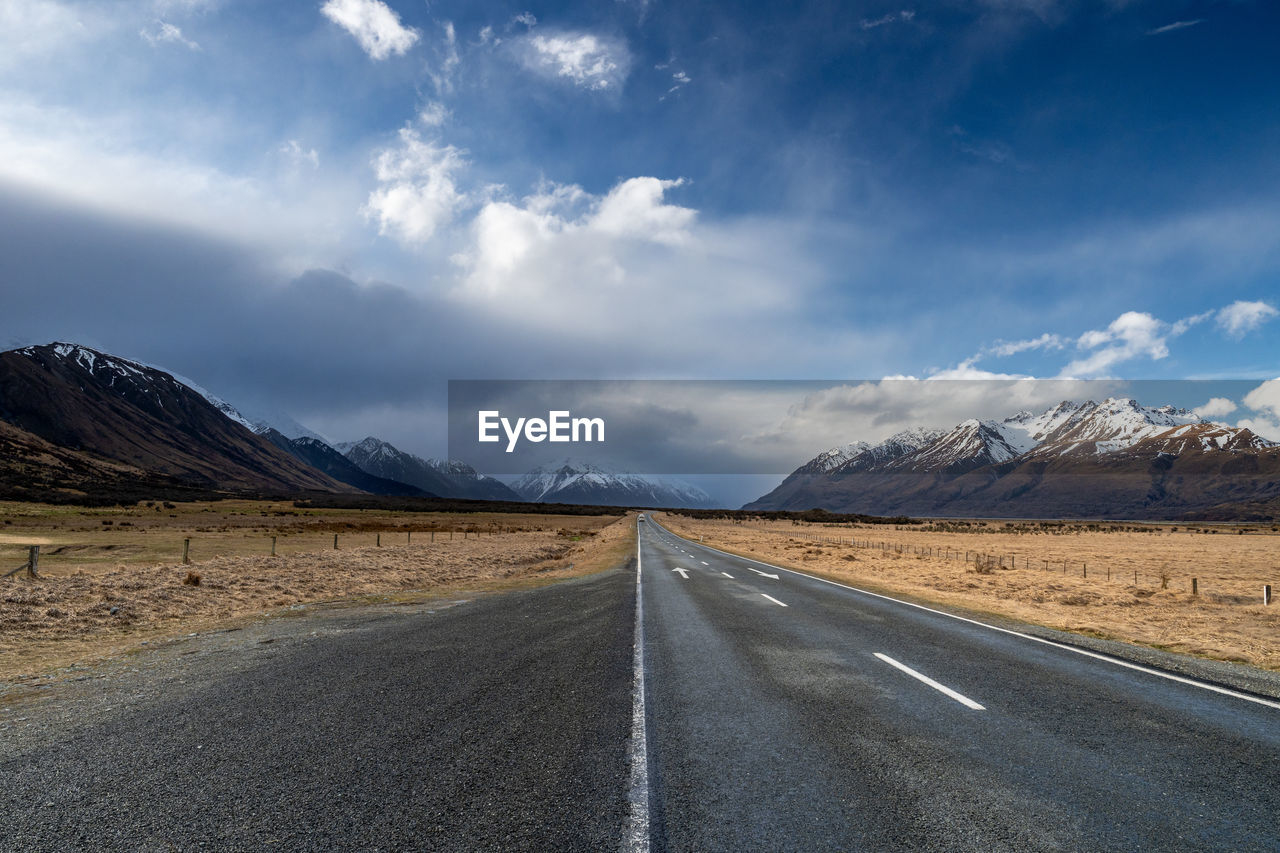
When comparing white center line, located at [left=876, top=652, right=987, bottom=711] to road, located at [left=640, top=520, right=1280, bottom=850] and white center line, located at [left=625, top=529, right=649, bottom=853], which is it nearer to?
road, located at [left=640, top=520, right=1280, bottom=850]

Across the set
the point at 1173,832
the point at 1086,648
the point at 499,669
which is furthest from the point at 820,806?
the point at 1086,648

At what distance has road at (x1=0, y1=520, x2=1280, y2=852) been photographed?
4461 millimetres

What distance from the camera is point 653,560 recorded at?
118 ft

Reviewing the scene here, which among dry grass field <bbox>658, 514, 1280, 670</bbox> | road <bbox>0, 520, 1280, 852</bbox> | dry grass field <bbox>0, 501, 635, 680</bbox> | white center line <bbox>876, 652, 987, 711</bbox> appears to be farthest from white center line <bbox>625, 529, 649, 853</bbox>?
dry grass field <bbox>658, 514, 1280, 670</bbox>

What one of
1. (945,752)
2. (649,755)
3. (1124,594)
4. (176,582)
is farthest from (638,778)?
(1124,594)

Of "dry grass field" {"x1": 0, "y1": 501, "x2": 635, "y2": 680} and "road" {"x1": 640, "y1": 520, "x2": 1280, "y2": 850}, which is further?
"dry grass field" {"x1": 0, "y1": 501, "x2": 635, "y2": 680}

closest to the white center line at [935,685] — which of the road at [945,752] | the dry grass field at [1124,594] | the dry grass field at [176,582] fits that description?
the road at [945,752]

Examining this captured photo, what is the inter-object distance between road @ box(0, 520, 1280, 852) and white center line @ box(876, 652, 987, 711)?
11 cm

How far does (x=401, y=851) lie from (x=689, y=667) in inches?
246

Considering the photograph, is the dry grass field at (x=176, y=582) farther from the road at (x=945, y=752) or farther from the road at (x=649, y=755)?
the road at (x=945, y=752)

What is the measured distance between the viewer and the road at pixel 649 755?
4.46 meters

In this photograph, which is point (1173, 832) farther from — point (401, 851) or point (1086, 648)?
point (1086, 648)

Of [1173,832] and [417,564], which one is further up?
[1173,832]

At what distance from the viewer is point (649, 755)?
5.89m
